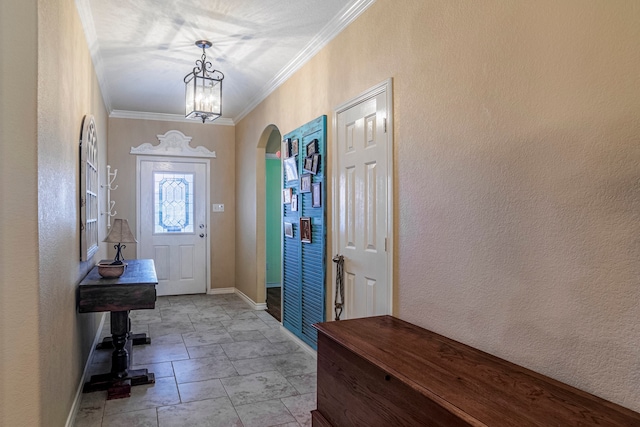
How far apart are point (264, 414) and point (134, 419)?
30.3 inches

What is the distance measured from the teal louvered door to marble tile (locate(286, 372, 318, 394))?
15.1 inches

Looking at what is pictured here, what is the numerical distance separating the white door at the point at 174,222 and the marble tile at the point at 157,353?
2.27m

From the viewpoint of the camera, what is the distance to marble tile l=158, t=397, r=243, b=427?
2410 mm

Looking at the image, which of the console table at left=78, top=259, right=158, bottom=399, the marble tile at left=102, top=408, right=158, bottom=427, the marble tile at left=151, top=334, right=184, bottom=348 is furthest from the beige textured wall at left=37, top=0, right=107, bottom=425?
the marble tile at left=151, top=334, right=184, bottom=348

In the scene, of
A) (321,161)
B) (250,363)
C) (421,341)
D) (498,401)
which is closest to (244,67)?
(321,161)

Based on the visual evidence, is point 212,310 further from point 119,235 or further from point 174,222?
point 119,235

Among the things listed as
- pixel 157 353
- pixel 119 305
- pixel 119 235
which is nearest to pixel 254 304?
pixel 157 353

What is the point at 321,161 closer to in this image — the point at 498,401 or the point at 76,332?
the point at 76,332

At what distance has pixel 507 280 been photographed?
5.39 ft

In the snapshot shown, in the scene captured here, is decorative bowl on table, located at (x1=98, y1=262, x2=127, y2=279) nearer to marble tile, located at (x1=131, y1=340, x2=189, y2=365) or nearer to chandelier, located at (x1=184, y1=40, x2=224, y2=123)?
marble tile, located at (x1=131, y1=340, x2=189, y2=365)

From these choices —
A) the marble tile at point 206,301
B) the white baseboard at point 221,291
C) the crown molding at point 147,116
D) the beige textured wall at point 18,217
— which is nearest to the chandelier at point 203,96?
the beige textured wall at point 18,217

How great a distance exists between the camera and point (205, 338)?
399 cm

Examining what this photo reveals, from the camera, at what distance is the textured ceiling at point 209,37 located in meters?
2.82

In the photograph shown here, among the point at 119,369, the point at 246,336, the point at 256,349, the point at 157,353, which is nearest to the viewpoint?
the point at 119,369
